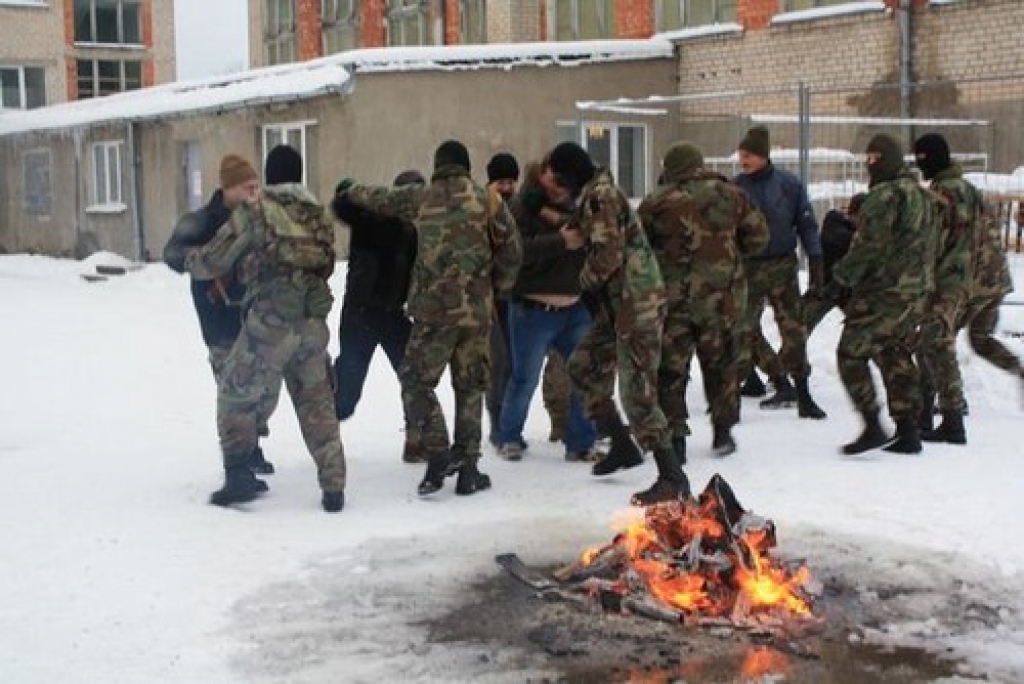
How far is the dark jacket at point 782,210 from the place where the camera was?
8.82 m

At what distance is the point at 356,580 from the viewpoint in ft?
18.3

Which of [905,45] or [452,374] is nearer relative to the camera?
[452,374]

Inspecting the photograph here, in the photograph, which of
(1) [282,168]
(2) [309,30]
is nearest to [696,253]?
(1) [282,168]

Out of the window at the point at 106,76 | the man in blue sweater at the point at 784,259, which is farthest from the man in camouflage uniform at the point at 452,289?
the window at the point at 106,76

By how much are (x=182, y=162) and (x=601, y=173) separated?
58.1 feet

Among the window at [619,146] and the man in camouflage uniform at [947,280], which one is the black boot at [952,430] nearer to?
the man in camouflage uniform at [947,280]

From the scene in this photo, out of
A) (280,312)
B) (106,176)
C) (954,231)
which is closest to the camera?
(280,312)

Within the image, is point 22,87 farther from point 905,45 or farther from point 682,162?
point 682,162

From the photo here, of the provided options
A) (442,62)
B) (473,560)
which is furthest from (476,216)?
(442,62)

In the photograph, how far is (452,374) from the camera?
7020 millimetres

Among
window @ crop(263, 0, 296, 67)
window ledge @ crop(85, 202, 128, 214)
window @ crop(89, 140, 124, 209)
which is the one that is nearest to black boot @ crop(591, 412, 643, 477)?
window ledge @ crop(85, 202, 128, 214)

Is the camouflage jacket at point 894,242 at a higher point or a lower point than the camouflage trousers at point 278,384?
higher

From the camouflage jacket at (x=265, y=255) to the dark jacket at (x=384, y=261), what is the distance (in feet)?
2.30

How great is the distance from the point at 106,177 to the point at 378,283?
20.4 metres
